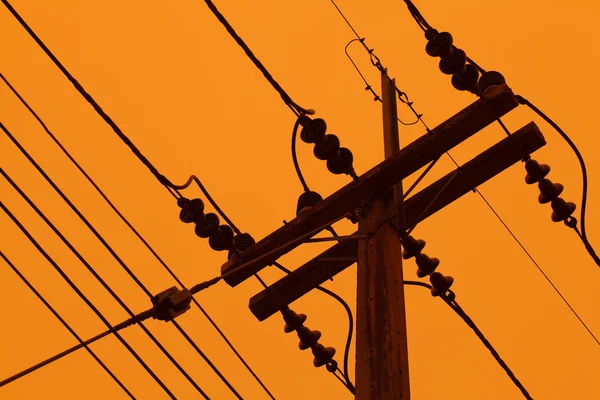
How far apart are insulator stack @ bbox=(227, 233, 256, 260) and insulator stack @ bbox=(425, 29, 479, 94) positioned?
67.6 inches

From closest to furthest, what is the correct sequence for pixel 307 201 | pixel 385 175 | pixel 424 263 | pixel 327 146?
pixel 385 175, pixel 327 146, pixel 307 201, pixel 424 263

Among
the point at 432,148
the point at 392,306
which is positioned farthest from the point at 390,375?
the point at 432,148

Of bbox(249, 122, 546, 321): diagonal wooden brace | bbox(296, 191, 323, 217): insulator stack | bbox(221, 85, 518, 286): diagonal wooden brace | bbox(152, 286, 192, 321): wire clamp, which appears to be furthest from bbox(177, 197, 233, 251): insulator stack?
bbox(152, 286, 192, 321): wire clamp

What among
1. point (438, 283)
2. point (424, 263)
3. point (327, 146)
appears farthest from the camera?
point (438, 283)

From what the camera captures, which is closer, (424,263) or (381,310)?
(381,310)

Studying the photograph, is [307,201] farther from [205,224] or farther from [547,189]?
[547,189]

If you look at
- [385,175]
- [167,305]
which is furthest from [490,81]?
[167,305]

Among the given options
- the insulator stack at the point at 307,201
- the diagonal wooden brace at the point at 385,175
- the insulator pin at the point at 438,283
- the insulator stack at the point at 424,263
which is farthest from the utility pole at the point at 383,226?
the insulator pin at the point at 438,283

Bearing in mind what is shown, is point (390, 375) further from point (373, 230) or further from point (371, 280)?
point (373, 230)

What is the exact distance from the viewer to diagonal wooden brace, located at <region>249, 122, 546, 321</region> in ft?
18.6

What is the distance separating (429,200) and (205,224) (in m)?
1.51

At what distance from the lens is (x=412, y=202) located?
19.1ft

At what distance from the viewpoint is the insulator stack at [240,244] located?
6223mm

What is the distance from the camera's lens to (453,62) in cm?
563
